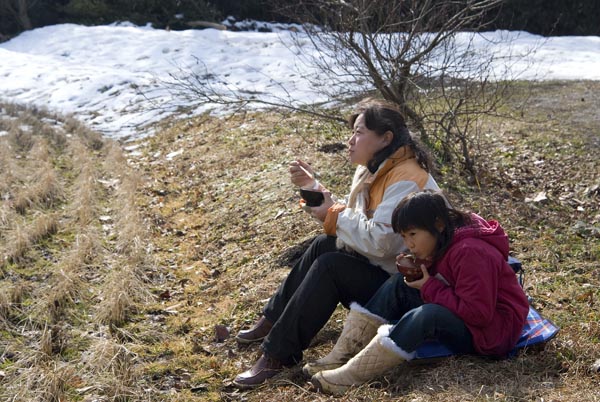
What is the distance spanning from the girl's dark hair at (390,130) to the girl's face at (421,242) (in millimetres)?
583

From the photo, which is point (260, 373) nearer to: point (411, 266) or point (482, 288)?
point (411, 266)

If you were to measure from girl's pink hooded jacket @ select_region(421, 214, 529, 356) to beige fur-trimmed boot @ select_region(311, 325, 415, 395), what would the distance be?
Result: 0.27 m

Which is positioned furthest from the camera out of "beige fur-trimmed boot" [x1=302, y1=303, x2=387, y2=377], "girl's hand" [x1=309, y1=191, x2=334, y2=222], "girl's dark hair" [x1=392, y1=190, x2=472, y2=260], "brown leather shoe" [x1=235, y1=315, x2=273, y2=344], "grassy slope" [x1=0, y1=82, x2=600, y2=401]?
"brown leather shoe" [x1=235, y1=315, x2=273, y2=344]

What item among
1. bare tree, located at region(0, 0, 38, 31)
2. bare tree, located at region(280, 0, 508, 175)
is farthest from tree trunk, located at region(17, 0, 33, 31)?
bare tree, located at region(280, 0, 508, 175)

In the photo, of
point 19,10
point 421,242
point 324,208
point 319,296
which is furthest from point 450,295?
point 19,10

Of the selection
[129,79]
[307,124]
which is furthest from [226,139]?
[129,79]

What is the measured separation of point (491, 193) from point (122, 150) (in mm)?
5529

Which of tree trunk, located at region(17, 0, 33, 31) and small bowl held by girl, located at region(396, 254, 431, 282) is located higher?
small bowl held by girl, located at region(396, 254, 431, 282)

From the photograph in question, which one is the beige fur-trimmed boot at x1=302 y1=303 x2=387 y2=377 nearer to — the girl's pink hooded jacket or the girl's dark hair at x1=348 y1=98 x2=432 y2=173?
the girl's pink hooded jacket

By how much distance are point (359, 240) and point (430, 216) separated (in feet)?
1.62

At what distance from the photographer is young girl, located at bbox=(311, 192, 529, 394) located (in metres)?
3.28

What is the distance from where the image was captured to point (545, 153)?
7508 millimetres

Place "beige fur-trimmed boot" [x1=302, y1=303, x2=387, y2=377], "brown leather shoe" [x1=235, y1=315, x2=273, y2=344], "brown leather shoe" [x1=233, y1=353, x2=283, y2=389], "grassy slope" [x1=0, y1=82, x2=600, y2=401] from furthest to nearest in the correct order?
1. "brown leather shoe" [x1=235, y1=315, x2=273, y2=344]
2. "brown leather shoe" [x1=233, y1=353, x2=283, y2=389]
3. "grassy slope" [x1=0, y1=82, x2=600, y2=401]
4. "beige fur-trimmed boot" [x1=302, y1=303, x2=387, y2=377]

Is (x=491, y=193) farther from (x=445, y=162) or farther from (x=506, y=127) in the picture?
(x=506, y=127)
